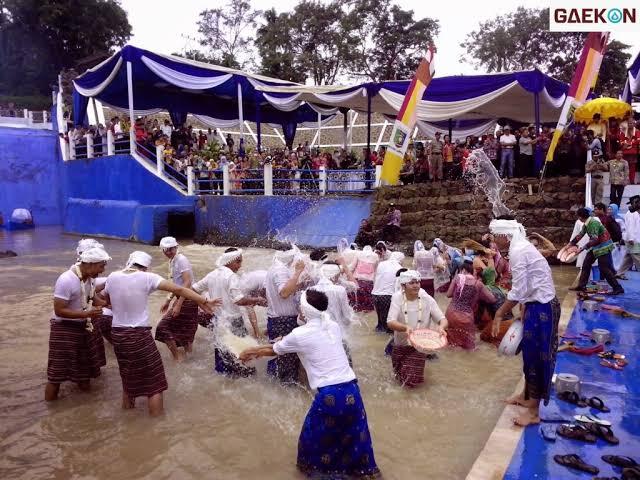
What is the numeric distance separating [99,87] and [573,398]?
18238 millimetres

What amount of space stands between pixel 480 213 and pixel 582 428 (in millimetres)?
9450

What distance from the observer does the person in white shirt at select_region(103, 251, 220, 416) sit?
16.1ft

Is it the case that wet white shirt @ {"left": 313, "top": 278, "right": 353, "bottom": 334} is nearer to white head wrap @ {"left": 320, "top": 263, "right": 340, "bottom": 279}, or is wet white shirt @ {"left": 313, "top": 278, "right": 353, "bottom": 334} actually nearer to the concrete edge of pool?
white head wrap @ {"left": 320, "top": 263, "right": 340, "bottom": 279}

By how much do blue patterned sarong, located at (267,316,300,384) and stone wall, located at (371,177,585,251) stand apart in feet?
27.0

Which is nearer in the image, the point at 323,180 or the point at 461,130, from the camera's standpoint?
the point at 323,180

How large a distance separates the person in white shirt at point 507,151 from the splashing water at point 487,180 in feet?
0.89

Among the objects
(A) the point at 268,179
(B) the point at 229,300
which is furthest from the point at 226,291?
(A) the point at 268,179

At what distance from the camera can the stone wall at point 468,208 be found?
1237 cm

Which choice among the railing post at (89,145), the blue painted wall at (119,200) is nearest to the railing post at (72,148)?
the blue painted wall at (119,200)

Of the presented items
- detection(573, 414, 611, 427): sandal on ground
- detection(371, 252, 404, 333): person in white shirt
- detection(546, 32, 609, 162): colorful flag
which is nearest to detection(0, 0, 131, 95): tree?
detection(546, 32, 609, 162): colorful flag

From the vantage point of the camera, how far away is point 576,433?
13.9ft

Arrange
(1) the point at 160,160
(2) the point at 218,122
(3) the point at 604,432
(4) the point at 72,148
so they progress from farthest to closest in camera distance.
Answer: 1. (2) the point at 218,122
2. (4) the point at 72,148
3. (1) the point at 160,160
4. (3) the point at 604,432

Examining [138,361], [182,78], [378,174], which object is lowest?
[138,361]

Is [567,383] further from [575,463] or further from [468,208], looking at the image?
[468,208]
